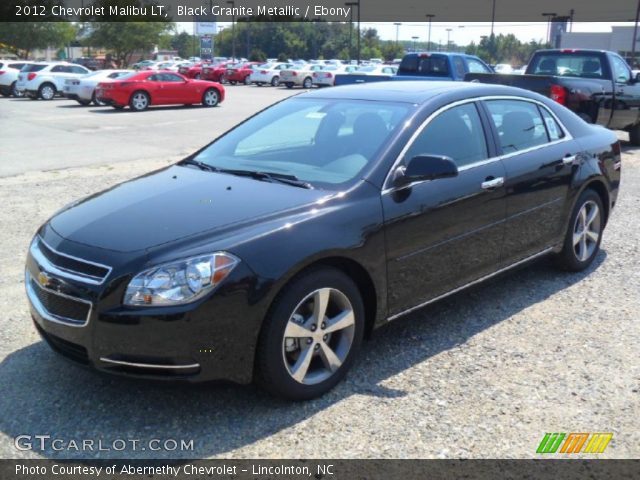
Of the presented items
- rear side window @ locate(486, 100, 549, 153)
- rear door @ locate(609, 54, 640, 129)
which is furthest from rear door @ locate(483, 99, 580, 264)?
rear door @ locate(609, 54, 640, 129)

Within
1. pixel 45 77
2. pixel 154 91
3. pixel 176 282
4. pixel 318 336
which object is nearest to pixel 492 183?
pixel 318 336

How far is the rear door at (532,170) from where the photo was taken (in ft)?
15.7

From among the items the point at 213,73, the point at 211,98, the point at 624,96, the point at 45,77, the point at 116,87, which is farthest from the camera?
the point at 213,73

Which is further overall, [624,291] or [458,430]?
[624,291]

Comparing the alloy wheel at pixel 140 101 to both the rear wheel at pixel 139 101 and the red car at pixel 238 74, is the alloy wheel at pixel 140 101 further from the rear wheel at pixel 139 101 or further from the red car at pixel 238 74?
the red car at pixel 238 74

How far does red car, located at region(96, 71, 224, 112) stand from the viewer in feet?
75.4

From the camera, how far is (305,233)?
347 centimetres

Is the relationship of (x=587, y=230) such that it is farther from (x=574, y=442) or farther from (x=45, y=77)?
(x=45, y=77)

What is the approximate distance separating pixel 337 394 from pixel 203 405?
2.37 feet

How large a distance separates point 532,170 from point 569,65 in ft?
30.2

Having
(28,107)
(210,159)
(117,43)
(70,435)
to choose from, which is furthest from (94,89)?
(117,43)

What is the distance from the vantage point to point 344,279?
3635 mm

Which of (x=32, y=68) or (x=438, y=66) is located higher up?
(x=438, y=66)

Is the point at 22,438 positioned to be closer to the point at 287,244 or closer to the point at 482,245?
the point at 287,244
